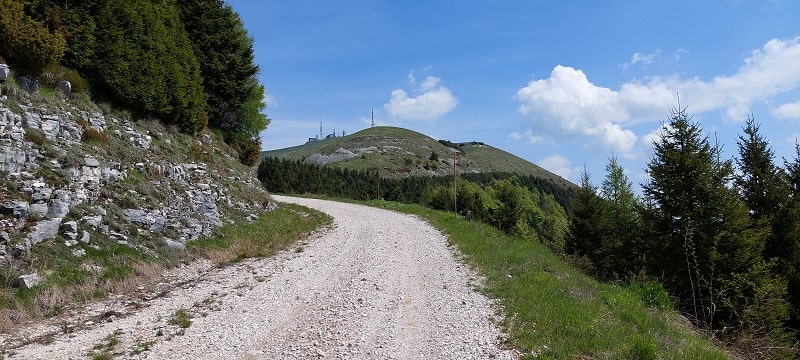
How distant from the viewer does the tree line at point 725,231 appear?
1423 cm

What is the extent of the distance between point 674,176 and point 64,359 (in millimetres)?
19802

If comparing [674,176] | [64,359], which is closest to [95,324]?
[64,359]

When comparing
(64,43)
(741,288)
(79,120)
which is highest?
(64,43)

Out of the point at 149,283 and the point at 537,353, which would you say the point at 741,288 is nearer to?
the point at 537,353

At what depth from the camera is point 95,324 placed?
8219 mm

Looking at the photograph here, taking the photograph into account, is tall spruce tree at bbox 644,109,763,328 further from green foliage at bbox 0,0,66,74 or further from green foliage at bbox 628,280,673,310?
green foliage at bbox 0,0,66,74

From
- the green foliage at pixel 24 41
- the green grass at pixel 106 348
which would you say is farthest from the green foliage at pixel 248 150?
the green grass at pixel 106 348

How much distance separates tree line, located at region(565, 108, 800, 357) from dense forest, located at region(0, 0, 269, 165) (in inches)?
841

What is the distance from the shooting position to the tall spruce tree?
15.4 m

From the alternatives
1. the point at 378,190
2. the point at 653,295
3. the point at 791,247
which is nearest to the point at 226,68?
the point at 653,295

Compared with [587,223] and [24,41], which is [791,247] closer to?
[587,223]

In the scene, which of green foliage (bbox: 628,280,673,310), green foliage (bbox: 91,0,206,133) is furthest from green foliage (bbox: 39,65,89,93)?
green foliage (bbox: 628,280,673,310)

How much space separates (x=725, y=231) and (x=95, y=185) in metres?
20.1

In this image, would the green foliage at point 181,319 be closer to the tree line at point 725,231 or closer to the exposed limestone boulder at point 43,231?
the exposed limestone boulder at point 43,231
